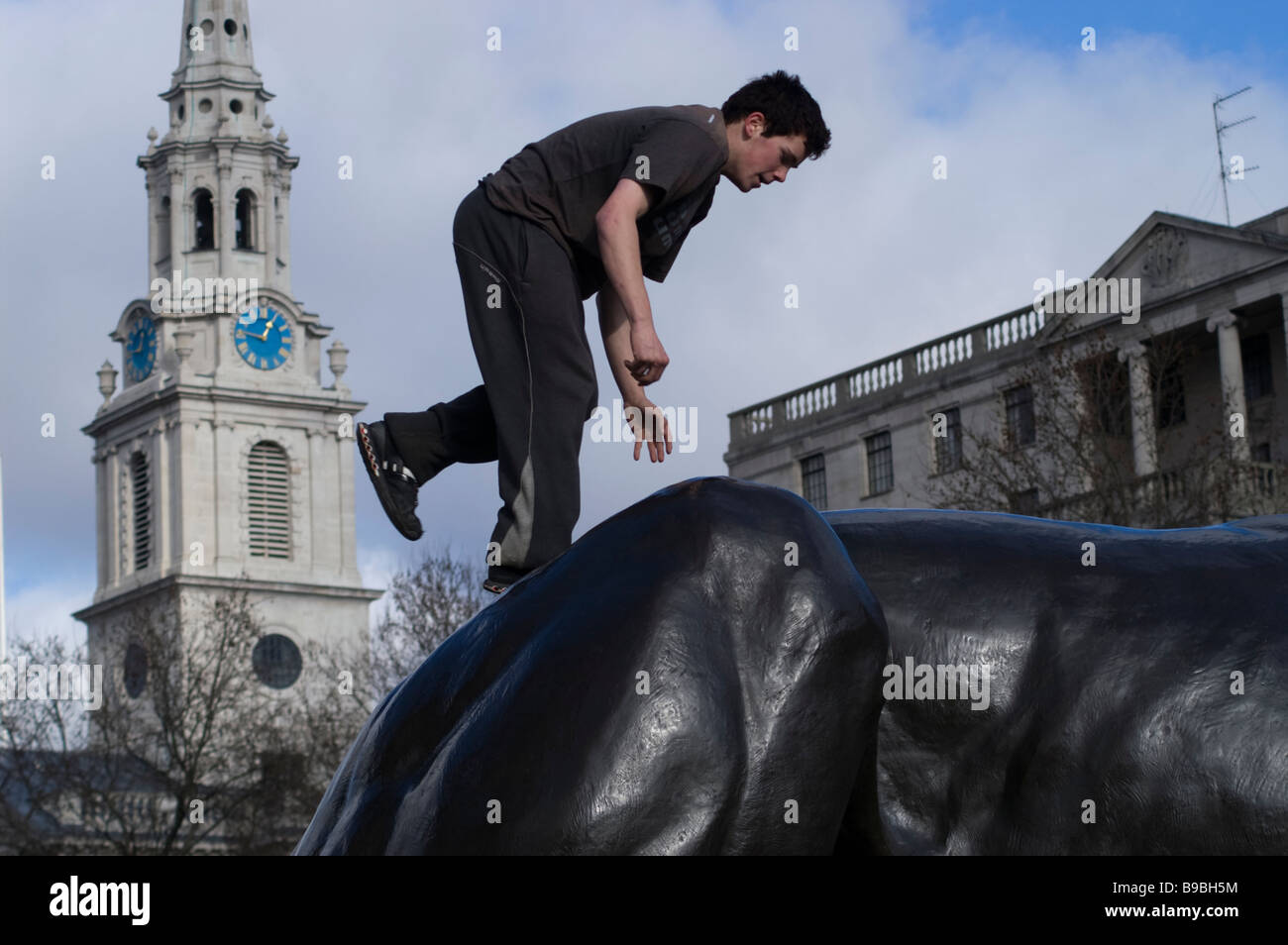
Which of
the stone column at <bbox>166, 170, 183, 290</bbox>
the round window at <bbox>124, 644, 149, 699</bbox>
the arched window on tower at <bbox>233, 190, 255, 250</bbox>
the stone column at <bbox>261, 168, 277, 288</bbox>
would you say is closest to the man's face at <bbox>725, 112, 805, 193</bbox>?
the round window at <bbox>124, 644, 149, 699</bbox>

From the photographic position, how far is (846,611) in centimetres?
367

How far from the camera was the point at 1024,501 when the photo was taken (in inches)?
1441

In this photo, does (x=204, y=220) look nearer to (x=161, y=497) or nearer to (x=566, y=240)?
(x=161, y=497)

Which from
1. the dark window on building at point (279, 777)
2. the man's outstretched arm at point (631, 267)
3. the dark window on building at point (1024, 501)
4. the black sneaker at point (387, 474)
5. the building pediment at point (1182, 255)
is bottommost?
the black sneaker at point (387, 474)

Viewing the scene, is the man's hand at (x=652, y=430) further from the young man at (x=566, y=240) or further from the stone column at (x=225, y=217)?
the stone column at (x=225, y=217)

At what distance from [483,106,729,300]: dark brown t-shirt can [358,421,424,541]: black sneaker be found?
751 millimetres

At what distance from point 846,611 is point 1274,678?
34.6 inches

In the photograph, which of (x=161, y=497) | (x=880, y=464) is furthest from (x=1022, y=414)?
(x=161, y=497)

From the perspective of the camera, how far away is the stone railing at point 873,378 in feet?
203

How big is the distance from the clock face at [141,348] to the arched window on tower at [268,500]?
10.6 meters

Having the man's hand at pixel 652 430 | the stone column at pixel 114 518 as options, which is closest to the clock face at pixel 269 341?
the stone column at pixel 114 518

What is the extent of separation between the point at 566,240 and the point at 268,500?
13730 cm
